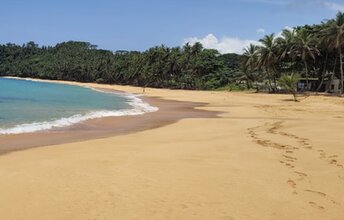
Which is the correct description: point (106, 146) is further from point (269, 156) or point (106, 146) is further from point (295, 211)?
point (295, 211)

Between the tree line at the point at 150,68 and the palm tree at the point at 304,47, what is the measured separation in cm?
1586

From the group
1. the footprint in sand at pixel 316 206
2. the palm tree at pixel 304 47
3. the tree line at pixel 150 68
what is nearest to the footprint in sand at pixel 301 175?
the footprint in sand at pixel 316 206

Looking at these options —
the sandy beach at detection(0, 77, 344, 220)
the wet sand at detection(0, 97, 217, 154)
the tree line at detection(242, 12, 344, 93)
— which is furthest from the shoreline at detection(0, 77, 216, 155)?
the tree line at detection(242, 12, 344, 93)

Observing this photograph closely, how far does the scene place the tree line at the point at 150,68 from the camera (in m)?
83.7

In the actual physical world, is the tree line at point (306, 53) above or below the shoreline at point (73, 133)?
above

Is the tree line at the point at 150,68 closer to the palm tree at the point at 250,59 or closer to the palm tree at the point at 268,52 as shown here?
the palm tree at the point at 250,59

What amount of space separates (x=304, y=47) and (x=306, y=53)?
1.07 meters

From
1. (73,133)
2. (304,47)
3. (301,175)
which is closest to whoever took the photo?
(301,175)

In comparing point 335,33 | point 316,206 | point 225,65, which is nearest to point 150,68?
point 225,65

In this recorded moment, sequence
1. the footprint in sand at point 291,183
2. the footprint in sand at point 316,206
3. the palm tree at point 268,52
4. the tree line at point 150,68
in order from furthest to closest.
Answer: the tree line at point 150,68, the palm tree at point 268,52, the footprint in sand at point 291,183, the footprint in sand at point 316,206

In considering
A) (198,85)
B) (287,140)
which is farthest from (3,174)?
(198,85)

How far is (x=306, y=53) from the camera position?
55344 mm

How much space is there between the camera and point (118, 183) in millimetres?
7594

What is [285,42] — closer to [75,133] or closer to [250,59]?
[250,59]
